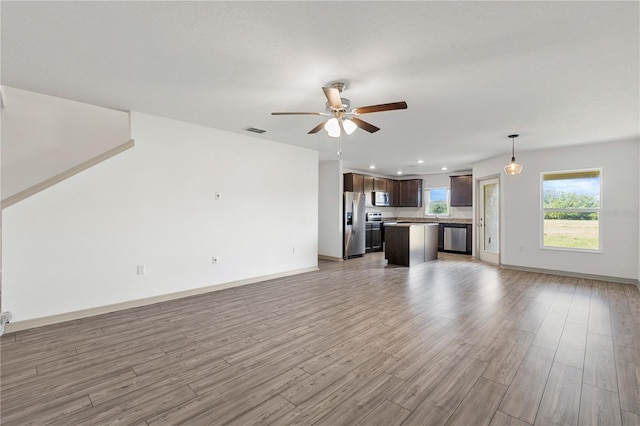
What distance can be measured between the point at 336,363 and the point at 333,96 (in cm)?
240

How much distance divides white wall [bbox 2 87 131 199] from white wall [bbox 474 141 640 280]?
7.48m

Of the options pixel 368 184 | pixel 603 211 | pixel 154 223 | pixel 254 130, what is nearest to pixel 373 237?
pixel 368 184

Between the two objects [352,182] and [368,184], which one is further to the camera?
[368,184]

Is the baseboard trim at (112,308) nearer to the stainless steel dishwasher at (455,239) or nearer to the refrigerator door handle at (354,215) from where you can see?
the refrigerator door handle at (354,215)

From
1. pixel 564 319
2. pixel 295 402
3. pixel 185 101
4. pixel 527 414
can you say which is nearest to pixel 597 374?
pixel 527 414

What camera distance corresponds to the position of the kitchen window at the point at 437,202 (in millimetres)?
9773

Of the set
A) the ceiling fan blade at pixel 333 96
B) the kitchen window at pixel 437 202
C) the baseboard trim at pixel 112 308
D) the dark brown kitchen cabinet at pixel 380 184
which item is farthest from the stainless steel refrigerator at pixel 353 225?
the ceiling fan blade at pixel 333 96

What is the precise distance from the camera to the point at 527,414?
1.86 meters

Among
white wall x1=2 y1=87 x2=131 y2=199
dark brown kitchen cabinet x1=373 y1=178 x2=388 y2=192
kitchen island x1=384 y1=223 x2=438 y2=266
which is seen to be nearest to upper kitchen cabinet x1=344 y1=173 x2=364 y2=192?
dark brown kitchen cabinet x1=373 y1=178 x2=388 y2=192

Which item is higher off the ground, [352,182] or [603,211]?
[352,182]

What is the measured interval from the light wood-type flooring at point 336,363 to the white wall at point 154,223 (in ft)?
1.53

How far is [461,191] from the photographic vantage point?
8.87 meters

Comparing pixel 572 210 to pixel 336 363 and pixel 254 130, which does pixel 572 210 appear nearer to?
pixel 336 363

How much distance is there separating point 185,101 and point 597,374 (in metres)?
4.87
